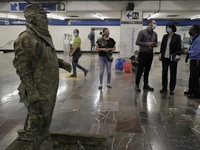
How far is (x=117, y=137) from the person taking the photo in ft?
9.53

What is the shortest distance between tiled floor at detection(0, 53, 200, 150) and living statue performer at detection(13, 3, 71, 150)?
3.30 feet

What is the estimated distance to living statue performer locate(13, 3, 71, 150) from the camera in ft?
5.98

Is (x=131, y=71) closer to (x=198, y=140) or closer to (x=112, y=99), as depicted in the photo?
(x=112, y=99)

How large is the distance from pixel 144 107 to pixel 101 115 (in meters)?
0.97

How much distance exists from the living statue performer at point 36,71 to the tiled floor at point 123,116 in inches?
39.6

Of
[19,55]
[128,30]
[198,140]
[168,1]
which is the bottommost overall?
[198,140]

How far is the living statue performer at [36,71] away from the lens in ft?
5.98

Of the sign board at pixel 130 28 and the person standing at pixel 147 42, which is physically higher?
the sign board at pixel 130 28

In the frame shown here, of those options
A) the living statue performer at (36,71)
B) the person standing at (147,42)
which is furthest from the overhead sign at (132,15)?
the living statue performer at (36,71)

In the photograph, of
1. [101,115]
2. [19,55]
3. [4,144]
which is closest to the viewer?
[19,55]

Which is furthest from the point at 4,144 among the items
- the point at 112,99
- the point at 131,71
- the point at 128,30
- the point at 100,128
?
the point at 128,30

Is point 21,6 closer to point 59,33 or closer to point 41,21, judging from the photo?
point 41,21

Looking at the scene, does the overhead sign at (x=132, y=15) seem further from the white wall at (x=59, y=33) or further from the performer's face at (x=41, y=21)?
the white wall at (x=59, y=33)

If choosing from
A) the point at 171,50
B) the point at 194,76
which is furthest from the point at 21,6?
the point at 194,76
